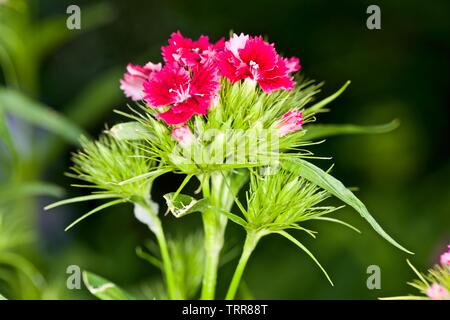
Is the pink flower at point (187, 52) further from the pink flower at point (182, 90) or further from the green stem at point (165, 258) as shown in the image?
the green stem at point (165, 258)

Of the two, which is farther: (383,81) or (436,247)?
(383,81)

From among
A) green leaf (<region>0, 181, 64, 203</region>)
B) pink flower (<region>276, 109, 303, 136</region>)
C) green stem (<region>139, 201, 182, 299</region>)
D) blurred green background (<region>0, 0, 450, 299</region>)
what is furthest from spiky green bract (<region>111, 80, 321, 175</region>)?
blurred green background (<region>0, 0, 450, 299</region>)

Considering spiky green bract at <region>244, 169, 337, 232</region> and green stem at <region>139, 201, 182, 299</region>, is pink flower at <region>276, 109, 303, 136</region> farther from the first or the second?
green stem at <region>139, 201, 182, 299</region>

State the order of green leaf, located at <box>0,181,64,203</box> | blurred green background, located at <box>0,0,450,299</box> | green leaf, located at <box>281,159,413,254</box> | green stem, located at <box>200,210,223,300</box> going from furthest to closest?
blurred green background, located at <box>0,0,450,299</box> < green leaf, located at <box>0,181,64,203</box> < green stem, located at <box>200,210,223,300</box> < green leaf, located at <box>281,159,413,254</box>

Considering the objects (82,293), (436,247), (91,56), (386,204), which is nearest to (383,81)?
(386,204)

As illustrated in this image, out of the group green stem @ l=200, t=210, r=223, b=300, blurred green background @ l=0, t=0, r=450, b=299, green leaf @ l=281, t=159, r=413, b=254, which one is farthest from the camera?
blurred green background @ l=0, t=0, r=450, b=299

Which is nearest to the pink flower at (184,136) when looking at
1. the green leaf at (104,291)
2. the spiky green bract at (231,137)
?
the spiky green bract at (231,137)
